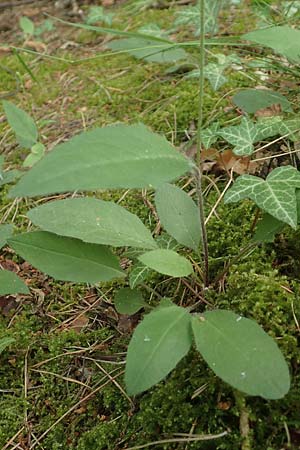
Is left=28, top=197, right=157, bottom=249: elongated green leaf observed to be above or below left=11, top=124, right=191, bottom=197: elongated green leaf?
below

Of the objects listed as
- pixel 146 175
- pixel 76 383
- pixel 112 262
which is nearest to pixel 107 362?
pixel 76 383

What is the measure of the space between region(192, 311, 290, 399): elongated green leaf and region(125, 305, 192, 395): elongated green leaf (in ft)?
0.10

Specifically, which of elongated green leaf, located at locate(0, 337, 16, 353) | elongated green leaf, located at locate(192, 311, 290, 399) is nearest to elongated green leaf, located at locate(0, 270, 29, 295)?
elongated green leaf, located at locate(0, 337, 16, 353)

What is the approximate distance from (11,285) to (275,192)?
0.70 metres

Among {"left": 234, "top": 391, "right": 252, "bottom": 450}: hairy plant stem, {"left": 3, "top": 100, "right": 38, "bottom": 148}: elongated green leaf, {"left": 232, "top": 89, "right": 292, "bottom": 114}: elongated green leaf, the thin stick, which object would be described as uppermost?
{"left": 232, "top": 89, "right": 292, "bottom": 114}: elongated green leaf

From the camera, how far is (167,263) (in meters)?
1.18

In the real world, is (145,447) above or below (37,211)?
below

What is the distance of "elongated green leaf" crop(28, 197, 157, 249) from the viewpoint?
1.25 meters

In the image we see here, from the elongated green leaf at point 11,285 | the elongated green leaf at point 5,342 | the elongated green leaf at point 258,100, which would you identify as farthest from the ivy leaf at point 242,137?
the elongated green leaf at point 5,342

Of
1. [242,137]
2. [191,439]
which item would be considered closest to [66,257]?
[191,439]

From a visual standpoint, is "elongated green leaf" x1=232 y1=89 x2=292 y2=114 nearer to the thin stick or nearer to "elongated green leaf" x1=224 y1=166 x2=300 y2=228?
"elongated green leaf" x1=224 y1=166 x2=300 y2=228

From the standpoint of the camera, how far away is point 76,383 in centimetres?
139

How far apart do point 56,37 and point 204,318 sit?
8.12 ft

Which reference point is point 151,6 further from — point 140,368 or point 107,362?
point 140,368
